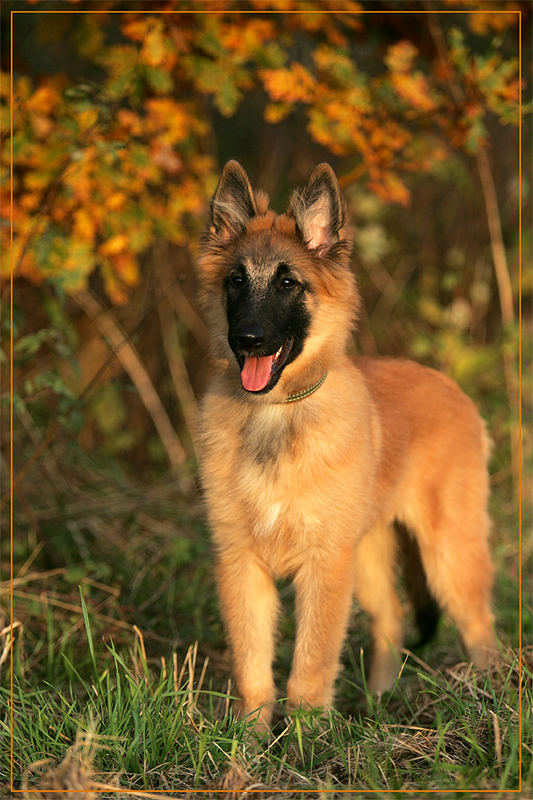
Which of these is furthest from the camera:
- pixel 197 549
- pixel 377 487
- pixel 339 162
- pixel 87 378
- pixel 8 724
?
pixel 339 162

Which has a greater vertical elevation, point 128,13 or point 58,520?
point 128,13

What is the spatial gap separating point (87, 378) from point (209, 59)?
338 cm

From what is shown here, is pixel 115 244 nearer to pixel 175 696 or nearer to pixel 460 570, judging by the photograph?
pixel 460 570

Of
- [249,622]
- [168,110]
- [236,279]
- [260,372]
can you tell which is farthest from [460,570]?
[168,110]

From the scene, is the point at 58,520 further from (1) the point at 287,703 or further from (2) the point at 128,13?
(2) the point at 128,13

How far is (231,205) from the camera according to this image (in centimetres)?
Answer: 385

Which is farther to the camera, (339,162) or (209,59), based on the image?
(339,162)

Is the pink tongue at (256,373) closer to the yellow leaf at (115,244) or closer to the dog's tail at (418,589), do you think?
the dog's tail at (418,589)

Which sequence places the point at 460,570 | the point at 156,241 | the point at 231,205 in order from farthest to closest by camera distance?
the point at 156,241
the point at 460,570
the point at 231,205

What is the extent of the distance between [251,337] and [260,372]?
0.22 meters

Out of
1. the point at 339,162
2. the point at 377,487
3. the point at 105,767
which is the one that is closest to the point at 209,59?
the point at 377,487

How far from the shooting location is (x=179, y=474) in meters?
6.93

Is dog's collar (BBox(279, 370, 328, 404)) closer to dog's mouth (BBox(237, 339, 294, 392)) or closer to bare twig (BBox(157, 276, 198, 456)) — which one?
dog's mouth (BBox(237, 339, 294, 392))

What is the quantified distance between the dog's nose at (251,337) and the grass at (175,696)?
1.27m
